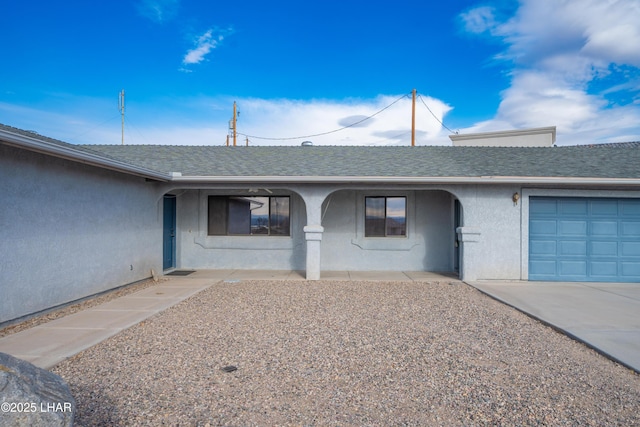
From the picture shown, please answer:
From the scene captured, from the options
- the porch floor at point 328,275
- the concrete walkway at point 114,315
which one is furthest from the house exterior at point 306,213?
the concrete walkway at point 114,315

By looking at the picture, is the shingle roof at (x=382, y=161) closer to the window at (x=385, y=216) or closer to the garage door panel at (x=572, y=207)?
the garage door panel at (x=572, y=207)

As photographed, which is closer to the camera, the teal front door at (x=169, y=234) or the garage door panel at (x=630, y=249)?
the garage door panel at (x=630, y=249)

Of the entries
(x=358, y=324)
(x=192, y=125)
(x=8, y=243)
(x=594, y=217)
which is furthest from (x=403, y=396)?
(x=192, y=125)

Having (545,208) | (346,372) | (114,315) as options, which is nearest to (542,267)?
(545,208)

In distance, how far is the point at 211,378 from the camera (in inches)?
162

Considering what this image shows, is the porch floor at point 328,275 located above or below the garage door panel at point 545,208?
below

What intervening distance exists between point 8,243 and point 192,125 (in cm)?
2091

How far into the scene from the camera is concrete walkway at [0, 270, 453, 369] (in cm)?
487

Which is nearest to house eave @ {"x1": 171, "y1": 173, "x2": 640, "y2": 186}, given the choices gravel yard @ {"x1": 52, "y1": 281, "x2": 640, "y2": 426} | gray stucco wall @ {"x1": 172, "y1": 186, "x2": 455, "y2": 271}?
gray stucco wall @ {"x1": 172, "y1": 186, "x2": 455, "y2": 271}

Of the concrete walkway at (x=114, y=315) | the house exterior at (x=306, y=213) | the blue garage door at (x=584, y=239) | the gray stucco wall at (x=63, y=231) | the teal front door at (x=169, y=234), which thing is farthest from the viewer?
the teal front door at (x=169, y=234)

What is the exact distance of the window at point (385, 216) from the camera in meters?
11.6

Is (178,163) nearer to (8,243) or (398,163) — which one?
(8,243)

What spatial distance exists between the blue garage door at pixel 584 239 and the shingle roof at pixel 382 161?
901mm

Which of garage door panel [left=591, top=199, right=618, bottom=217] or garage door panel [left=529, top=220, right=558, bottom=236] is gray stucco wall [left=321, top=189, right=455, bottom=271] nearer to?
garage door panel [left=529, top=220, right=558, bottom=236]
